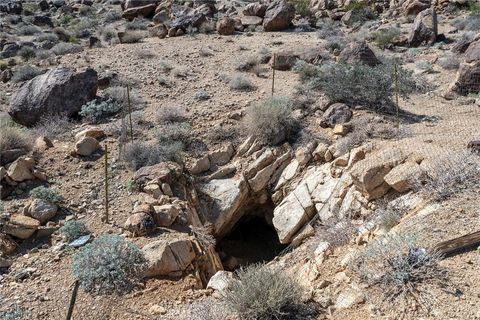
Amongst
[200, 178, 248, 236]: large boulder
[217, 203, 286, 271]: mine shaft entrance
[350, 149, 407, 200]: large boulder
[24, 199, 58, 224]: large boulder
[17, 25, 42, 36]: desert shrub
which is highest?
[17, 25, 42, 36]: desert shrub

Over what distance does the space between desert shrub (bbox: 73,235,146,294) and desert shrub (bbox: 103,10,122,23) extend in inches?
838

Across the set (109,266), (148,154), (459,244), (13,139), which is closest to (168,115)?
(148,154)

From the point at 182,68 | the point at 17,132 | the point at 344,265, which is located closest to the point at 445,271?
the point at 344,265

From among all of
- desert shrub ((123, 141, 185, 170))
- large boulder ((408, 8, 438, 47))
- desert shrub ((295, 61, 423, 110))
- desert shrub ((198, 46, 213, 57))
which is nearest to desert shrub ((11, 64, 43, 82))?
desert shrub ((198, 46, 213, 57))

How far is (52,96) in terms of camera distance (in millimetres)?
10336

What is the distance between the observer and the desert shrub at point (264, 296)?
4.54 meters

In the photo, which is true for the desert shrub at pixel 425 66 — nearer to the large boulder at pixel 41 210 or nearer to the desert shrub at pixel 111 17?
the large boulder at pixel 41 210

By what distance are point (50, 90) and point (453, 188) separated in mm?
9408

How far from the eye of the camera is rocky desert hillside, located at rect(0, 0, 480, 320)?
4863 mm

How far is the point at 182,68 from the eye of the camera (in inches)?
539

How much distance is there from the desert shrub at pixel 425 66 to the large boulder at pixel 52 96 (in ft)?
34.0

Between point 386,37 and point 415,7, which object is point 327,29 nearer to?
point 386,37

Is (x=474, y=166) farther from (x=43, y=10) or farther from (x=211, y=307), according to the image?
(x=43, y=10)

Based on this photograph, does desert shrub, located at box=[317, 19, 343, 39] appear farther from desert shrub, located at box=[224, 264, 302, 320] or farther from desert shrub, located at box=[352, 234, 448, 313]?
desert shrub, located at box=[224, 264, 302, 320]
